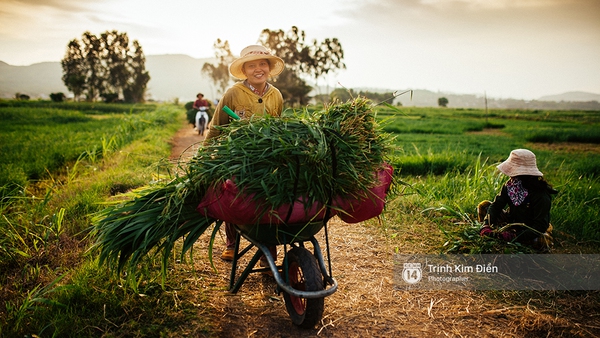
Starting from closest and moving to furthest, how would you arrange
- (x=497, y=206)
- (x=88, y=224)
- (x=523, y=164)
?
(x=523, y=164) → (x=497, y=206) → (x=88, y=224)

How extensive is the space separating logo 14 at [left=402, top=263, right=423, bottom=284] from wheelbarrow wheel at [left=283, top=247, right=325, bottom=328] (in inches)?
45.1

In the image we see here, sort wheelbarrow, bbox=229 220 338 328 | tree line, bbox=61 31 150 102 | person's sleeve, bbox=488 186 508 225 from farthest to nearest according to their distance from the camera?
tree line, bbox=61 31 150 102, person's sleeve, bbox=488 186 508 225, wheelbarrow, bbox=229 220 338 328

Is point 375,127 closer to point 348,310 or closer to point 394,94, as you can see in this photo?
point 394,94

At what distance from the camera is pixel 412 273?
3211mm

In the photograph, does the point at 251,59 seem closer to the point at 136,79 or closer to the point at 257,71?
the point at 257,71

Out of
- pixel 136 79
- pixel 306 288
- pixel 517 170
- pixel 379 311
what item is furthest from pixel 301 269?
pixel 136 79

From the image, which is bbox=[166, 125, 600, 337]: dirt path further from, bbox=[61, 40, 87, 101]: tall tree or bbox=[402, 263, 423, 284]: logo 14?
bbox=[61, 40, 87, 101]: tall tree

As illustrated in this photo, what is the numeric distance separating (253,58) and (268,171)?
1.23 m

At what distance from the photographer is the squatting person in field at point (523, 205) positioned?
3.16 meters

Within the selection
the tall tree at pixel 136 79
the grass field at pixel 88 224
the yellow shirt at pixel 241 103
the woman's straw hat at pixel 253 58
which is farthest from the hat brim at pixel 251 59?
the tall tree at pixel 136 79

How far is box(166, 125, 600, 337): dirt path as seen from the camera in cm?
236

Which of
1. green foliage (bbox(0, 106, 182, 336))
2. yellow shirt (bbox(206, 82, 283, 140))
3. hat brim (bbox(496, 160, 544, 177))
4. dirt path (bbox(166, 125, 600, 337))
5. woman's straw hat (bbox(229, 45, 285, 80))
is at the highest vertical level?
woman's straw hat (bbox(229, 45, 285, 80))

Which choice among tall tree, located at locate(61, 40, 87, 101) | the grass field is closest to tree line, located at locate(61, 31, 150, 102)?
tall tree, located at locate(61, 40, 87, 101)

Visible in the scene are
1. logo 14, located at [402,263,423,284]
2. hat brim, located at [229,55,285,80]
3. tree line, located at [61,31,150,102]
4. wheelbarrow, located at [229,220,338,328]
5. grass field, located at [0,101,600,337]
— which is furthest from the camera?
tree line, located at [61,31,150,102]
